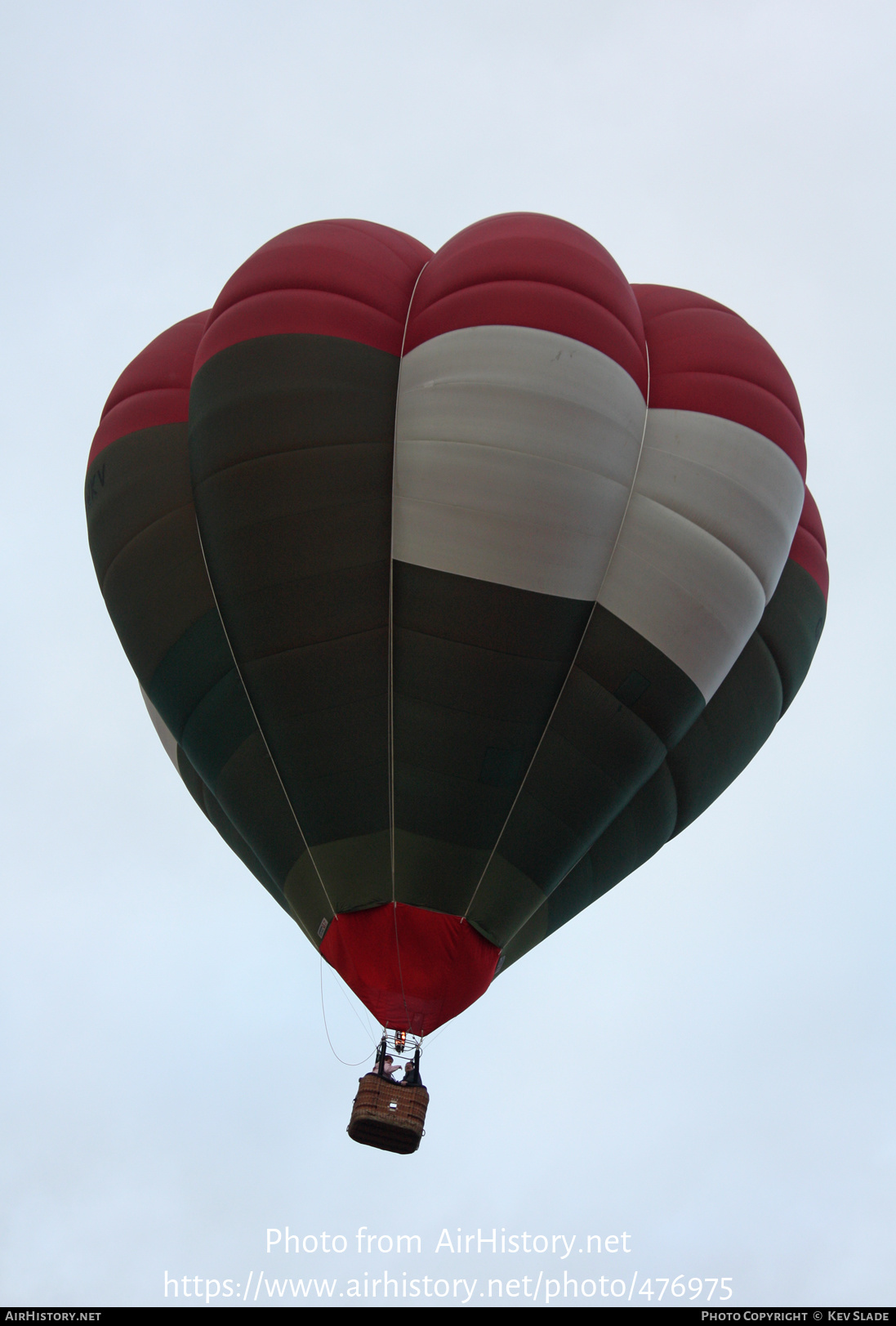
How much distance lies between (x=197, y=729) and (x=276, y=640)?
98cm

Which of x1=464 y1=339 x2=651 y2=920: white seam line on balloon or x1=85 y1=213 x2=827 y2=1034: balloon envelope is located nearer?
Result: x1=85 y1=213 x2=827 y2=1034: balloon envelope

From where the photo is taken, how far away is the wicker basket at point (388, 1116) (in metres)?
7.07

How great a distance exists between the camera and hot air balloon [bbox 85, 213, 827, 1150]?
7.34 m

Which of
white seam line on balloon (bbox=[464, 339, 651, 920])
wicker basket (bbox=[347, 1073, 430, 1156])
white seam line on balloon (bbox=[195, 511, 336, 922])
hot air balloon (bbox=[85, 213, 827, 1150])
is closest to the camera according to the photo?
wicker basket (bbox=[347, 1073, 430, 1156])

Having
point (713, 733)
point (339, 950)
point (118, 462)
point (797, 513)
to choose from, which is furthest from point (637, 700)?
point (118, 462)

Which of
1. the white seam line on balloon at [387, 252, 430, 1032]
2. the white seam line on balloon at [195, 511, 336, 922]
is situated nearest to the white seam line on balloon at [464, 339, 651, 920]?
the white seam line on balloon at [387, 252, 430, 1032]

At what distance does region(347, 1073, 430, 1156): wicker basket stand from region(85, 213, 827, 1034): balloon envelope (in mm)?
484

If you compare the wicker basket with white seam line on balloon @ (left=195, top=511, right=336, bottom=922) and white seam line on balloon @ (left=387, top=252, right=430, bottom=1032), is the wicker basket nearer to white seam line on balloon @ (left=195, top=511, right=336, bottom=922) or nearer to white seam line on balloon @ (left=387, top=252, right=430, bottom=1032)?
white seam line on balloon @ (left=387, top=252, right=430, bottom=1032)

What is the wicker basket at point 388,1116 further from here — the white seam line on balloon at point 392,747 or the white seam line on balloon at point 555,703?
the white seam line on balloon at point 555,703

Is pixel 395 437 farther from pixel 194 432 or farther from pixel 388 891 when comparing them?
pixel 388 891

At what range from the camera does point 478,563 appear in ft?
23.9

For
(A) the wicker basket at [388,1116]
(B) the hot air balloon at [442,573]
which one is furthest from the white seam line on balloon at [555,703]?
(A) the wicker basket at [388,1116]

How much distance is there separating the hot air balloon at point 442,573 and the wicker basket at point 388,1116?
4.2 inches

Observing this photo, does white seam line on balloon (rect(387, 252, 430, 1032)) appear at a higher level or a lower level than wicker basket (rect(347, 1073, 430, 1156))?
higher
